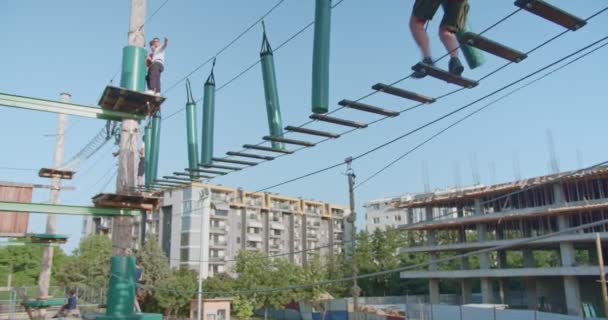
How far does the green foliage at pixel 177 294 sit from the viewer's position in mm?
44594

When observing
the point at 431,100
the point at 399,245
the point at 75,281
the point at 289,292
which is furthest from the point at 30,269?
the point at 431,100

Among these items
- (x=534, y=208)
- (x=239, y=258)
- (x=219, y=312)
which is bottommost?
(x=219, y=312)

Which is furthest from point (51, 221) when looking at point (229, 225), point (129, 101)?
point (229, 225)

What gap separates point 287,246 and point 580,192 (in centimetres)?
4858

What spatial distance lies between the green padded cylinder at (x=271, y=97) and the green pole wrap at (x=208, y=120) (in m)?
1.71

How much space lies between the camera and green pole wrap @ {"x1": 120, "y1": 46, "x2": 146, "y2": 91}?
28.5 feet

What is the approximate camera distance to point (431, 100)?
6.38 meters

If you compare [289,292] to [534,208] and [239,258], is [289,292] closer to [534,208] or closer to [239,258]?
[239,258]

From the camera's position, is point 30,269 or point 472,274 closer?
point 472,274

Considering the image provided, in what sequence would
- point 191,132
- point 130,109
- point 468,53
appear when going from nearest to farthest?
1. point 468,53
2. point 130,109
3. point 191,132

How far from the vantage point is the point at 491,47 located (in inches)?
203

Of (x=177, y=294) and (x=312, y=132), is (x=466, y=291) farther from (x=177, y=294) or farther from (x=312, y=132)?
(x=312, y=132)

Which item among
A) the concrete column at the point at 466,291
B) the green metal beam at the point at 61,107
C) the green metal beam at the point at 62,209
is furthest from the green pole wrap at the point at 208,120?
the concrete column at the point at 466,291

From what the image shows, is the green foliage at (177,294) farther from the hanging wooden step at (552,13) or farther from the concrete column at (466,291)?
the hanging wooden step at (552,13)
